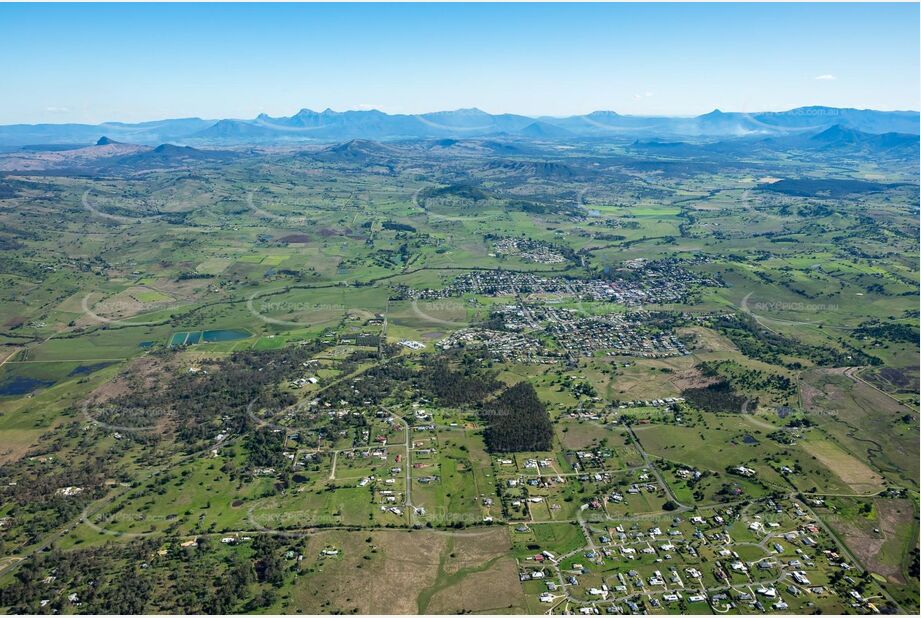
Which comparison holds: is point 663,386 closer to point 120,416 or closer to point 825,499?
point 825,499

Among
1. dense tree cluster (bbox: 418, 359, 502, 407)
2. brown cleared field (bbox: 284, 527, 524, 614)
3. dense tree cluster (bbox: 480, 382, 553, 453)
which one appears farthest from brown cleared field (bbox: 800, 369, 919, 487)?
brown cleared field (bbox: 284, 527, 524, 614)

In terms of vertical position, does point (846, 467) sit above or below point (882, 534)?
above

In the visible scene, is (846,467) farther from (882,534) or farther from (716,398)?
(716,398)

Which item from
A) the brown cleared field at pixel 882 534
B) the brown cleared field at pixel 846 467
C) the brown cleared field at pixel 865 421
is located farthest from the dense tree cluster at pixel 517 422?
the brown cleared field at pixel 865 421

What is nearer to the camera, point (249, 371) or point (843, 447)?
point (843, 447)

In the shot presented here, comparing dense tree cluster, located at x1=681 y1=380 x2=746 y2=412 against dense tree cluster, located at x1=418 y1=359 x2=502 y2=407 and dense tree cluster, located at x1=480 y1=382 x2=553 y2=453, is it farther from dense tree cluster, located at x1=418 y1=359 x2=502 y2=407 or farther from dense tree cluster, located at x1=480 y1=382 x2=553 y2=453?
dense tree cluster, located at x1=418 y1=359 x2=502 y2=407

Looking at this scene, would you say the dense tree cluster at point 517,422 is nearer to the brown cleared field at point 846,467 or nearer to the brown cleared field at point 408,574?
the brown cleared field at point 408,574

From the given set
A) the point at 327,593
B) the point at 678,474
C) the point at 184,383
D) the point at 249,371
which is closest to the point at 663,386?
the point at 678,474

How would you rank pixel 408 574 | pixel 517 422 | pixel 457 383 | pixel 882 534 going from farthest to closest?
pixel 457 383 → pixel 517 422 → pixel 882 534 → pixel 408 574

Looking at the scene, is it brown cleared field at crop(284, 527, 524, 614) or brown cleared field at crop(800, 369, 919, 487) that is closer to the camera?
brown cleared field at crop(284, 527, 524, 614)

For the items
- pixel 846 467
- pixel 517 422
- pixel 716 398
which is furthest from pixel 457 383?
pixel 846 467

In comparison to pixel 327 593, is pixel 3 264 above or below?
above
